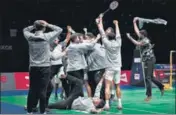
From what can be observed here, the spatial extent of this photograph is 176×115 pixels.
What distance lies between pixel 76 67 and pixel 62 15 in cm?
1059

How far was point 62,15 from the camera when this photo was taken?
65.3 feet

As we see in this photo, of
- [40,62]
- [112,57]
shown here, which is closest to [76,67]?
[112,57]

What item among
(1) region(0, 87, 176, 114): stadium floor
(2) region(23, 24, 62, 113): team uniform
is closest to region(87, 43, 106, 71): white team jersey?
(1) region(0, 87, 176, 114): stadium floor

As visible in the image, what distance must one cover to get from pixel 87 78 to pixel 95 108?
139 centimetres

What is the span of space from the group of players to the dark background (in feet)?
28.5

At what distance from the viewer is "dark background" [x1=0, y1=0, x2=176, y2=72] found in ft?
62.2

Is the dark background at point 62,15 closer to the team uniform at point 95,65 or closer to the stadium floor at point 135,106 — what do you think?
the stadium floor at point 135,106

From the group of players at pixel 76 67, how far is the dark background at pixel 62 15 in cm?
870

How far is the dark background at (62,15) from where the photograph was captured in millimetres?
18969

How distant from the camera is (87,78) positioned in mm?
10750

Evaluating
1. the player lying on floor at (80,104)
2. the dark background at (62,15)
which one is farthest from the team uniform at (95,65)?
the dark background at (62,15)

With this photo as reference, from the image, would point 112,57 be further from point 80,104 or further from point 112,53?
point 80,104

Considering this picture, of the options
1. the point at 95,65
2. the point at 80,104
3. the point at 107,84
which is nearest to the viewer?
the point at 80,104

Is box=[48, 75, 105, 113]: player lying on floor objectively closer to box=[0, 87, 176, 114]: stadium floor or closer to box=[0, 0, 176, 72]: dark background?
box=[0, 87, 176, 114]: stadium floor
